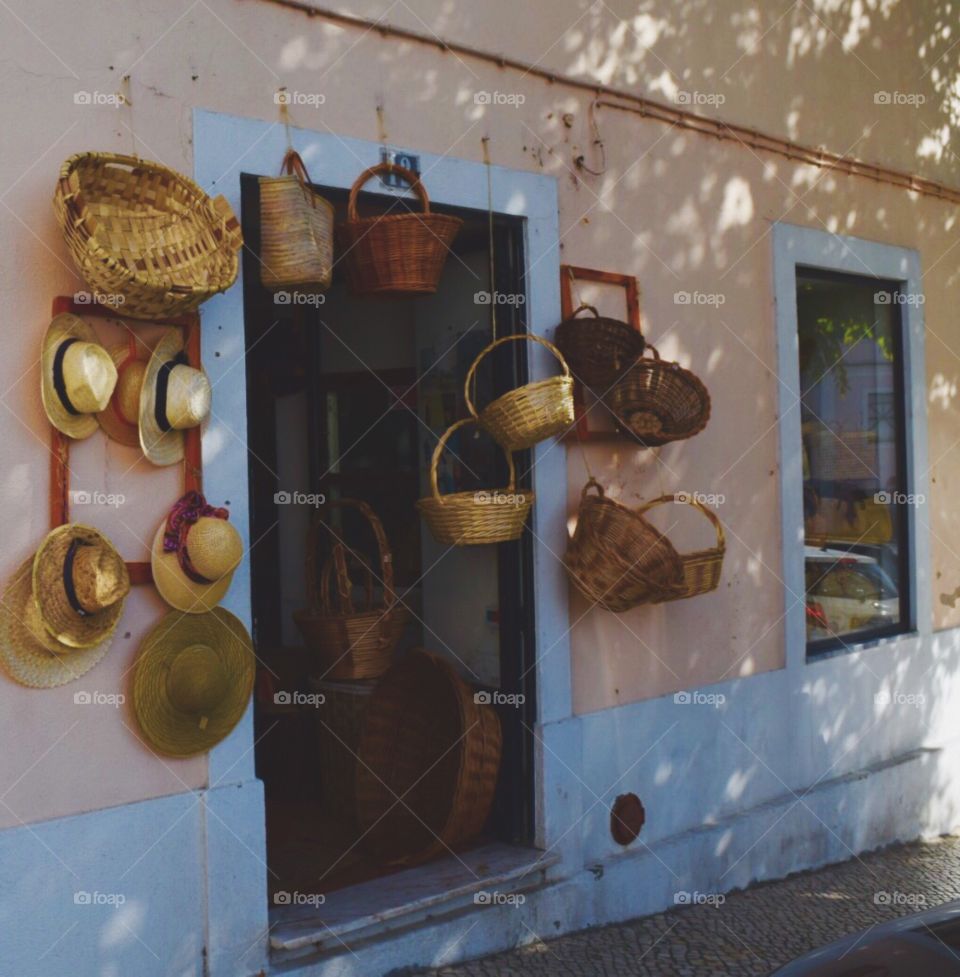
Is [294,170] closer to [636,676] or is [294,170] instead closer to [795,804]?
[636,676]

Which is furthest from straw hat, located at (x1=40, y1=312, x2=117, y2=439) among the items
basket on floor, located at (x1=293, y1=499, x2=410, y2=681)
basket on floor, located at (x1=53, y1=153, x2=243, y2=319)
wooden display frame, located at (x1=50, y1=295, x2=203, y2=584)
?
basket on floor, located at (x1=293, y1=499, x2=410, y2=681)

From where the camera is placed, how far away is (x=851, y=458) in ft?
23.4

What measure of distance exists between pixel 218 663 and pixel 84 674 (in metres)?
0.44

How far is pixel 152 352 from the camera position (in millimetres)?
3965

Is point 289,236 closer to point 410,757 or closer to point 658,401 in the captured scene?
point 658,401

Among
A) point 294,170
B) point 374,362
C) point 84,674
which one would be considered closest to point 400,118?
point 294,170

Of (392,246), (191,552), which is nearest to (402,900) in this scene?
(191,552)

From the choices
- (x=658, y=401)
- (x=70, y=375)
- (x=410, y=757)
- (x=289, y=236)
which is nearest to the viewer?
(x=70, y=375)

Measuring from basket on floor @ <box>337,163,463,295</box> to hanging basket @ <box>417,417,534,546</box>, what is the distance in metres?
0.60

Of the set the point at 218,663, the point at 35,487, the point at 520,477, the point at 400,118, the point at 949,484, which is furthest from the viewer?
the point at 949,484

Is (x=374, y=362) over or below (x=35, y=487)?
over

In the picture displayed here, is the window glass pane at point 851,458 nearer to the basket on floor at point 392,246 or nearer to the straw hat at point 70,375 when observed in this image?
the basket on floor at point 392,246

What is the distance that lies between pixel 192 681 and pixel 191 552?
0.43 m

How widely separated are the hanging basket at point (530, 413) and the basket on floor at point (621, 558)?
17.3 inches
